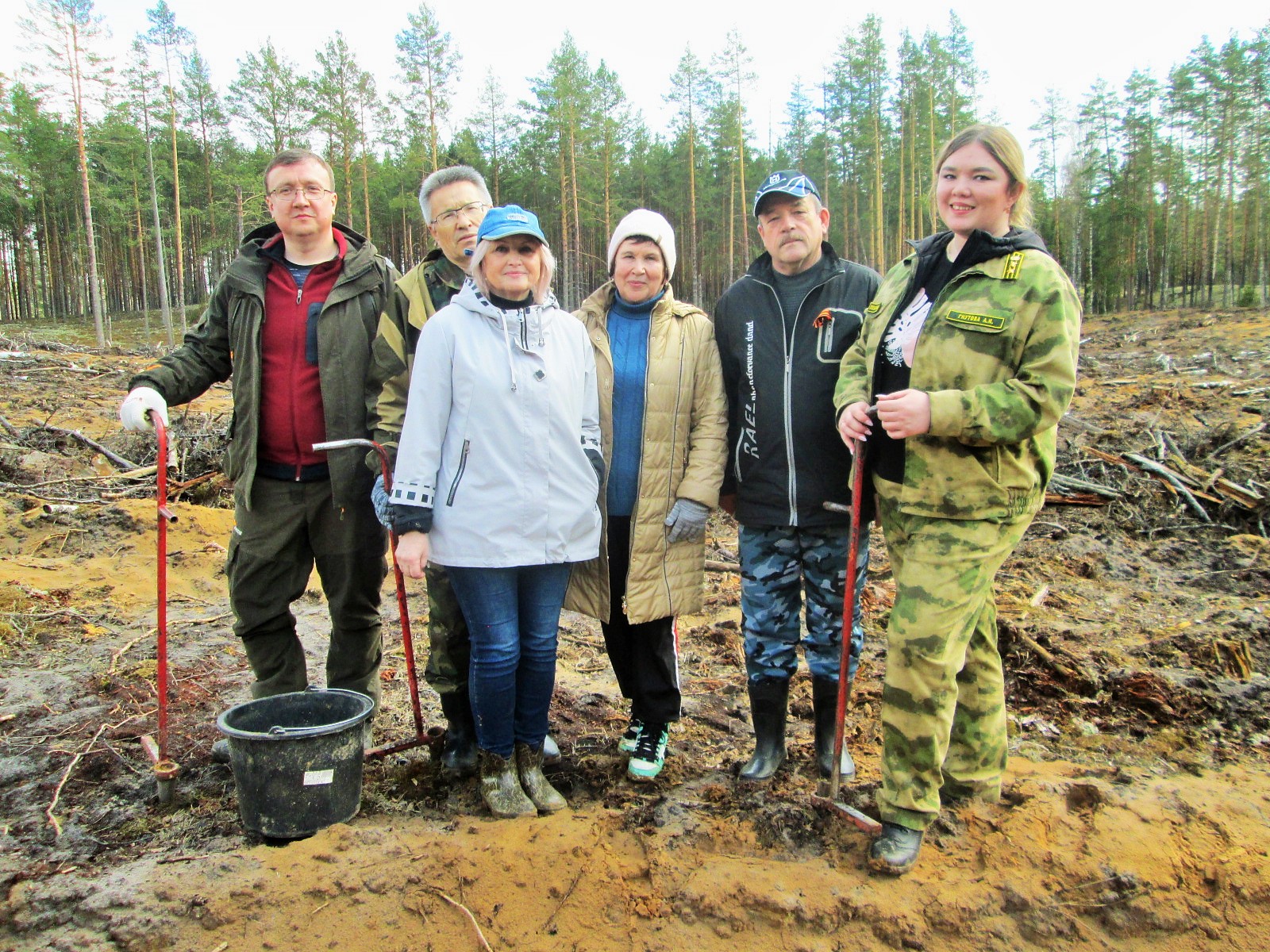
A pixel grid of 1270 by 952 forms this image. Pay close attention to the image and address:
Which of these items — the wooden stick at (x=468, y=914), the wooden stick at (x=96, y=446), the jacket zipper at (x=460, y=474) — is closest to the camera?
the wooden stick at (x=468, y=914)

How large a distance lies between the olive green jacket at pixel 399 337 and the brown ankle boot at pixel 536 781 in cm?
125

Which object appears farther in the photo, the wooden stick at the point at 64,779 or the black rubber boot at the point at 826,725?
the black rubber boot at the point at 826,725

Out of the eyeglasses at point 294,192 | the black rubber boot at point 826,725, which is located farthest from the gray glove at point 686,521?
the eyeglasses at point 294,192

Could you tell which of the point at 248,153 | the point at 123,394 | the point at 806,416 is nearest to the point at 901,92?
the point at 248,153

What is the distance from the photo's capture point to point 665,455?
3.33 meters

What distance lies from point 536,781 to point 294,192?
2542 mm

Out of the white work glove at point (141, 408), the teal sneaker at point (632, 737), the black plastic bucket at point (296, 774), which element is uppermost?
the white work glove at point (141, 408)

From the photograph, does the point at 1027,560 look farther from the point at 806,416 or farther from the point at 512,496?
the point at 512,496

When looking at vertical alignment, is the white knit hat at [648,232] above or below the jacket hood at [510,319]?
above

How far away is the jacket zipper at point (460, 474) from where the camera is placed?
9.37 feet

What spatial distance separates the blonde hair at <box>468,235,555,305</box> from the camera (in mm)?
2908

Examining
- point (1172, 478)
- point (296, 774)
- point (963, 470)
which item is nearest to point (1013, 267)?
point (963, 470)

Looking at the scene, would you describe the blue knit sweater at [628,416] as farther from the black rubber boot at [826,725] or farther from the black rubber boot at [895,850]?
the black rubber boot at [895,850]

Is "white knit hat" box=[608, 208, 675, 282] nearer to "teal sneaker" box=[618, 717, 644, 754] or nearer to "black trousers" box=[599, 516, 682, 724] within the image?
"black trousers" box=[599, 516, 682, 724]
